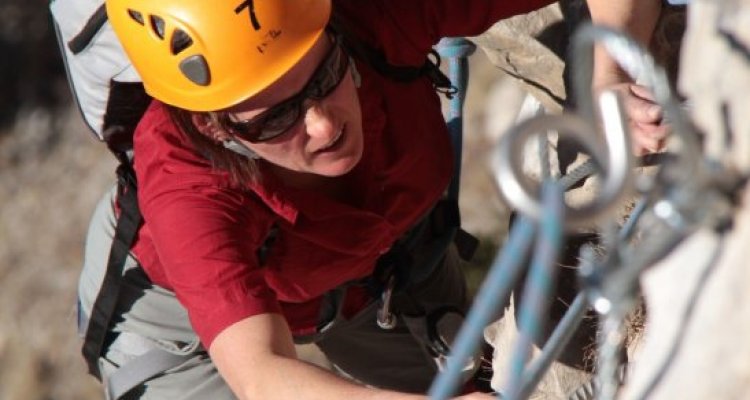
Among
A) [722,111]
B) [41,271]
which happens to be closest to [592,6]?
[722,111]

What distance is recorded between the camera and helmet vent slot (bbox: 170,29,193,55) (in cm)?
279

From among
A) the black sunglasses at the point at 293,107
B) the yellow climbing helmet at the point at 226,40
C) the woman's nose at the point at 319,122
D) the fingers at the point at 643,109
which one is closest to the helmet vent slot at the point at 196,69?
the yellow climbing helmet at the point at 226,40

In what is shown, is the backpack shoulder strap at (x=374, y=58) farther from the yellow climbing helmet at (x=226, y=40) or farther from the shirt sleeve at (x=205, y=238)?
the shirt sleeve at (x=205, y=238)

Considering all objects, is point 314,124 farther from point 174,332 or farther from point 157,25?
point 174,332

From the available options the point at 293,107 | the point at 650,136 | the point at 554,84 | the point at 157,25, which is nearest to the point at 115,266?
the point at 157,25

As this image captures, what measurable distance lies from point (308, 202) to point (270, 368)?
0.49 meters

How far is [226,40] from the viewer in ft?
9.17

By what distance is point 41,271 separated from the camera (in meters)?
8.52

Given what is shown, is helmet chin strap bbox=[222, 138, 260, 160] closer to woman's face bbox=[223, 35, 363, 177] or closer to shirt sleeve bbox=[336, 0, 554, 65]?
woman's face bbox=[223, 35, 363, 177]

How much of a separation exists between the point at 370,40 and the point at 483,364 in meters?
1.20

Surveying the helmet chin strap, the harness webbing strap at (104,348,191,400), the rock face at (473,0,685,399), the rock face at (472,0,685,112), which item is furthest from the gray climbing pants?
the helmet chin strap

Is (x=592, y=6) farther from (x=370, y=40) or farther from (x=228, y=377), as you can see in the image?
(x=228, y=377)

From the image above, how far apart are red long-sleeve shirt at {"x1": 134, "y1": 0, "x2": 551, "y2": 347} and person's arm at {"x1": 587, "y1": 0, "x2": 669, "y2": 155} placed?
18 cm

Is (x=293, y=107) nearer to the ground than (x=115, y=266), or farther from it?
farther from it
